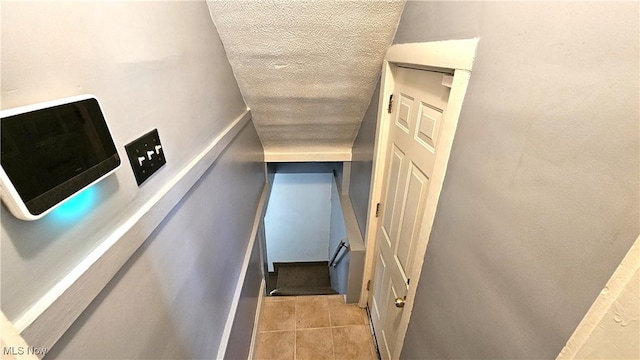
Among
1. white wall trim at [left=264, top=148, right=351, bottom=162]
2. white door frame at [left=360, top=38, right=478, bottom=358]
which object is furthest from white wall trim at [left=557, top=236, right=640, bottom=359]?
white wall trim at [left=264, top=148, right=351, bottom=162]

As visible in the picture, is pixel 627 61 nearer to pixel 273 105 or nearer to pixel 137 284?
pixel 137 284

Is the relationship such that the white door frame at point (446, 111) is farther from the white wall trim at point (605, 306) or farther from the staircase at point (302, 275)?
the staircase at point (302, 275)

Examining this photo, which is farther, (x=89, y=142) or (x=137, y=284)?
(x=137, y=284)

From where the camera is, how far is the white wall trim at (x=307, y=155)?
2824 millimetres

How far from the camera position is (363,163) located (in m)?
2.30

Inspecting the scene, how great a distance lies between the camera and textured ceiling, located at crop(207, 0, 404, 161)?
1287mm

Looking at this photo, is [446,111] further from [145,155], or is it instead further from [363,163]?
[363,163]

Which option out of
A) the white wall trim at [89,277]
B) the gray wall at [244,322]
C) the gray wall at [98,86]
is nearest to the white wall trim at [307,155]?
the gray wall at [244,322]

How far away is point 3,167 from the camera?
1.05 ft

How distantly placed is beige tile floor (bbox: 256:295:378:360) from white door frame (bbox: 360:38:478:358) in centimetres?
79

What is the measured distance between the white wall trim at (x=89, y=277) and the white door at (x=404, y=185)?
100cm

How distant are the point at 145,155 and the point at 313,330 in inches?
89.8

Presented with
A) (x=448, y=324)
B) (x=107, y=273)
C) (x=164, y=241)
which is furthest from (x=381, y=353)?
(x=107, y=273)

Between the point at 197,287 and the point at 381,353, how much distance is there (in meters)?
1.68
